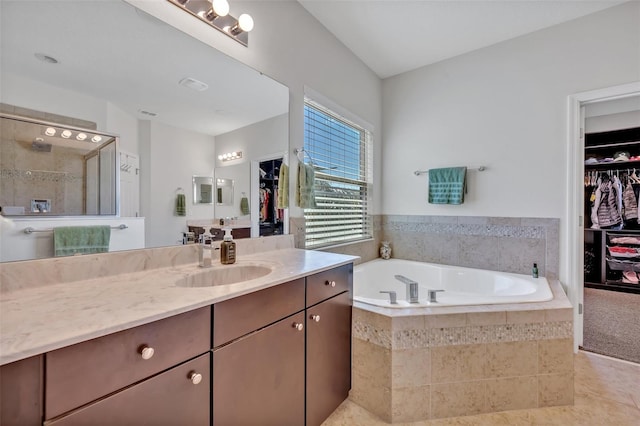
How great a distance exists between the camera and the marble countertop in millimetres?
618

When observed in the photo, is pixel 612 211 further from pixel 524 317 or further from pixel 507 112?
pixel 524 317

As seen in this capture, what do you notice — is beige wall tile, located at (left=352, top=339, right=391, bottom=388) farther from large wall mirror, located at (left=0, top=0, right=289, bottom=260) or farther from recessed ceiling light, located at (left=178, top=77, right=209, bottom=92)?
recessed ceiling light, located at (left=178, top=77, right=209, bottom=92)

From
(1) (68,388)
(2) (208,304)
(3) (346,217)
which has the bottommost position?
(1) (68,388)

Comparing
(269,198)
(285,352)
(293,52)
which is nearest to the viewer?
(285,352)

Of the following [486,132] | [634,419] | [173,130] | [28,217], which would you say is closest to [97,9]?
[173,130]

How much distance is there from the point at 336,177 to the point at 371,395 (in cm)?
174

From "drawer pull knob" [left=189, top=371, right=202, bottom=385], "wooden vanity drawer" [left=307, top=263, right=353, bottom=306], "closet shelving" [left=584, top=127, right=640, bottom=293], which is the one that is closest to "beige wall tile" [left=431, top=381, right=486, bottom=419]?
"wooden vanity drawer" [left=307, top=263, right=353, bottom=306]

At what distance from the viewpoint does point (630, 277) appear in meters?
3.67

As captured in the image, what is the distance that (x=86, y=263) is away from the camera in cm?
108

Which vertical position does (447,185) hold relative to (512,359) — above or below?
above

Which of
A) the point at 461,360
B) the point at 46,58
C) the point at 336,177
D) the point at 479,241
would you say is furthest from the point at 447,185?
the point at 46,58

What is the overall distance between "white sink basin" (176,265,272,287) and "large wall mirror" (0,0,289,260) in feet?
0.84

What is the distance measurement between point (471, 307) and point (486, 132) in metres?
1.80

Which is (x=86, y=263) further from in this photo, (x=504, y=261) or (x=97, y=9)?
(x=504, y=261)
